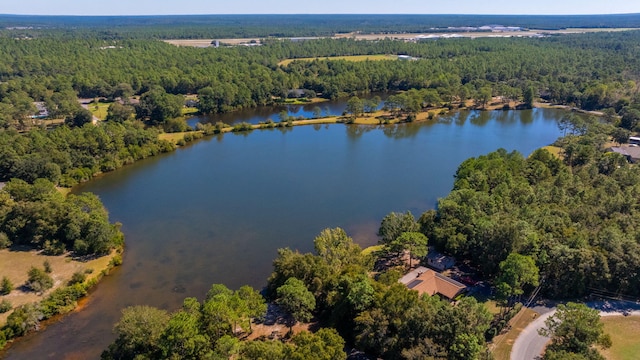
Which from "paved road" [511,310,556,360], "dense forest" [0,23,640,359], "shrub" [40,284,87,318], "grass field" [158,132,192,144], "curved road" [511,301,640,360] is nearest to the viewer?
"dense forest" [0,23,640,359]

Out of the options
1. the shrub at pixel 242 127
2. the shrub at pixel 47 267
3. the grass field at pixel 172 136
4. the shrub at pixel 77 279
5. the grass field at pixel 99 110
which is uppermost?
the grass field at pixel 99 110

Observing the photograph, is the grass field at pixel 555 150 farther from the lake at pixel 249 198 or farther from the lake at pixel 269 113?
the lake at pixel 269 113

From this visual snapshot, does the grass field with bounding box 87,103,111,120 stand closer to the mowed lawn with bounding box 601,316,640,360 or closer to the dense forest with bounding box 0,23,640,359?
the dense forest with bounding box 0,23,640,359

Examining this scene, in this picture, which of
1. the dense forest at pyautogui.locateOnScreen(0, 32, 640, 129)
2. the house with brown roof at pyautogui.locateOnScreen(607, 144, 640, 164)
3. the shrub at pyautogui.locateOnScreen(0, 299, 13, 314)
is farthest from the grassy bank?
the house with brown roof at pyautogui.locateOnScreen(607, 144, 640, 164)

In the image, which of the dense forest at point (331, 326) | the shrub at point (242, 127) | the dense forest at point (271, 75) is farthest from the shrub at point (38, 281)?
the shrub at point (242, 127)

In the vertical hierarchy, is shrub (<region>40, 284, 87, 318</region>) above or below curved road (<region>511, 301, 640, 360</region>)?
below

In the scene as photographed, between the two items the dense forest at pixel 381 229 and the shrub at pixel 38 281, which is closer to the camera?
the dense forest at pixel 381 229

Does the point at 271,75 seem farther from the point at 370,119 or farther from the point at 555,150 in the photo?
the point at 555,150

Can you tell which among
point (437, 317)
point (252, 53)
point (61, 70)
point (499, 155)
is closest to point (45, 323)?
point (437, 317)
